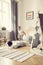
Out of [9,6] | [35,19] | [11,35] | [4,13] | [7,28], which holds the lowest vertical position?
[11,35]

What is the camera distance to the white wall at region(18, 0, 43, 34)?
17.1 feet

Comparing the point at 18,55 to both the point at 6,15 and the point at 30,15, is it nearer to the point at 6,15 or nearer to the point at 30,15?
the point at 30,15

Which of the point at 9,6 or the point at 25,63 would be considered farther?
the point at 9,6

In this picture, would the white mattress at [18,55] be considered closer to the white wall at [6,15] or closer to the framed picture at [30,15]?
the framed picture at [30,15]

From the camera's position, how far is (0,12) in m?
5.52

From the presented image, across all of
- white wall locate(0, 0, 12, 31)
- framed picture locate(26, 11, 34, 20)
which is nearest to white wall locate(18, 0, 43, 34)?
framed picture locate(26, 11, 34, 20)

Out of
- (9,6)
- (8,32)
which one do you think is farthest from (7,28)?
(9,6)

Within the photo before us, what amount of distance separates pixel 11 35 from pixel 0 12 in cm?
131

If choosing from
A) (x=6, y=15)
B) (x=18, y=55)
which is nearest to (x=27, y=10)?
(x=6, y=15)

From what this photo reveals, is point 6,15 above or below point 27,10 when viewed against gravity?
below

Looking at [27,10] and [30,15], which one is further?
[27,10]

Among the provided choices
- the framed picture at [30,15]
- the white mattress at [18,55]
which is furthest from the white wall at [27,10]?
the white mattress at [18,55]

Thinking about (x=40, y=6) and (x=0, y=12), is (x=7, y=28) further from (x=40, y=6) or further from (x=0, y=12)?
(x=40, y=6)

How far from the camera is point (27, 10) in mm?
5617
